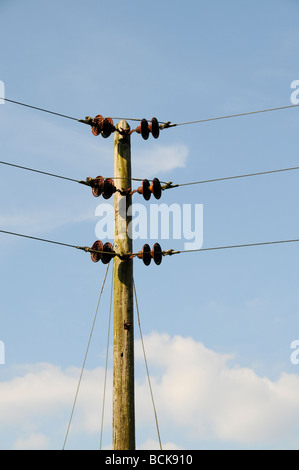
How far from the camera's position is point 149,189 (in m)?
11.9

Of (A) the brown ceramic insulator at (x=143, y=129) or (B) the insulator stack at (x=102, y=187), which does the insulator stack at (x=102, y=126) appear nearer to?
(A) the brown ceramic insulator at (x=143, y=129)

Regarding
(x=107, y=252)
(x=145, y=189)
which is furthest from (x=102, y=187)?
(x=107, y=252)

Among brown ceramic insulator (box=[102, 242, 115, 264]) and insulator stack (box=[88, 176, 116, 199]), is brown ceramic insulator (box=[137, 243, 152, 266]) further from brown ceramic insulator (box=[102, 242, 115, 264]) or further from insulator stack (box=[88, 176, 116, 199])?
insulator stack (box=[88, 176, 116, 199])

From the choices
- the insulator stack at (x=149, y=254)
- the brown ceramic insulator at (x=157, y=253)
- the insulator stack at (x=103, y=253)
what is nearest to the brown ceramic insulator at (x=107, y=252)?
the insulator stack at (x=103, y=253)

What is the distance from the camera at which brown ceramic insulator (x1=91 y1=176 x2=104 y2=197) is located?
11486 mm

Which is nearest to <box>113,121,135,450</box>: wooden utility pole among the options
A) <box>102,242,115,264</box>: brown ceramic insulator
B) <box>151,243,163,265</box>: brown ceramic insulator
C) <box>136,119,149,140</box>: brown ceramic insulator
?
<box>102,242,115,264</box>: brown ceramic insulator

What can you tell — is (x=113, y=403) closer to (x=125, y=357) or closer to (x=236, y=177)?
(x=125, y=357)

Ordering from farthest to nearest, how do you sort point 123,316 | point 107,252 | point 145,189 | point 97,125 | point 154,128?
point 154,128, point 97,125, point 145,189, point 107,252, point 123,316

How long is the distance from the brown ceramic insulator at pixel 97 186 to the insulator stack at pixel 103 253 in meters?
0.84

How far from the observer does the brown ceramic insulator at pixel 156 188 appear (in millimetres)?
11893

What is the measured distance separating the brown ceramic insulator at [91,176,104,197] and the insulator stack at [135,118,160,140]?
1227 millimetres

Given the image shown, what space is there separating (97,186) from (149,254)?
1411mm

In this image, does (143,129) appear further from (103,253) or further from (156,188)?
(103,253)
